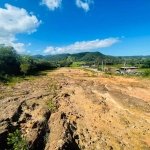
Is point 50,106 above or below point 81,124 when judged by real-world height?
above

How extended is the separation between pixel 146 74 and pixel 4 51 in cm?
3428

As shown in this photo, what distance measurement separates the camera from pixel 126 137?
784 cm

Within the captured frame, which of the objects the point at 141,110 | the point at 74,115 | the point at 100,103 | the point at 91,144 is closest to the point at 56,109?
the point at 74,115

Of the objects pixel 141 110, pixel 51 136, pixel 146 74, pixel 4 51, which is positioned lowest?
pixel 146 74

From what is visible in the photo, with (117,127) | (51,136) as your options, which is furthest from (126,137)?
(51,136)

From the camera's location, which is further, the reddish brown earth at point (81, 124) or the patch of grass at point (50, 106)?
the patch of grass at point (50, 106)

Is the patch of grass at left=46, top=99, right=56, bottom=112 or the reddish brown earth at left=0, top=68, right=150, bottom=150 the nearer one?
the reddish brown earth at left=0, top=68, right=150, bottom=150

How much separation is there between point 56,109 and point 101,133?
4.31 meters

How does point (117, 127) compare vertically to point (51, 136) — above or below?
below

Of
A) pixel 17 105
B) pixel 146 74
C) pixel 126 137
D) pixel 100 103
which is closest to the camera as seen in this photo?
pixel 126 137

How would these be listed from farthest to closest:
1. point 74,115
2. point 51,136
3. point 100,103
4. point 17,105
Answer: point 100,103, point 17,105, point 74,115, point 51,136

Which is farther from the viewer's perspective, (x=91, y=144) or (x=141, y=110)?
(x=141, y=110)

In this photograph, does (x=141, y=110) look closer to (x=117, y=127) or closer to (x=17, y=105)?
(x=117, y=127)

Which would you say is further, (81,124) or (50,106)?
(50,106)
